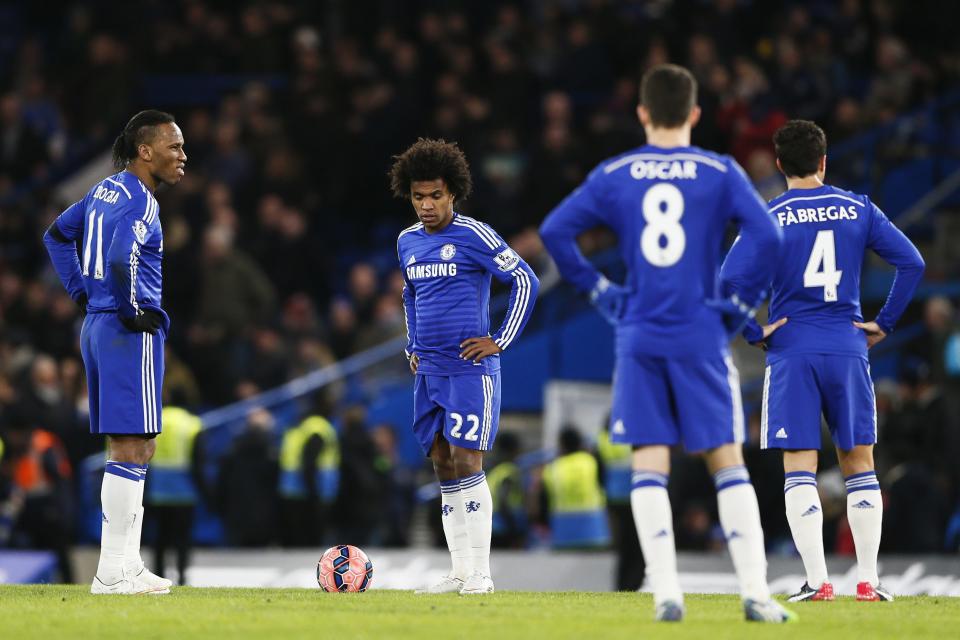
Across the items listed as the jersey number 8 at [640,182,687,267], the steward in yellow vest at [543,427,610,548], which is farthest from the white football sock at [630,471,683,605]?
the steward in yellow vest at [543,427,610,548]

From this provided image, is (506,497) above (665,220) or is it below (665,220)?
below

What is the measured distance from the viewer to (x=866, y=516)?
29.2 feet

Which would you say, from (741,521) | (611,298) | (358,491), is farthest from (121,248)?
(358,491)

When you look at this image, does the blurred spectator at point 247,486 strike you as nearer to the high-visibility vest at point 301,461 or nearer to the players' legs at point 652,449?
the high-visibility vest at point 301,461

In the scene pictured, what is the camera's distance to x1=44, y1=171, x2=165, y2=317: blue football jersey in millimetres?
8727

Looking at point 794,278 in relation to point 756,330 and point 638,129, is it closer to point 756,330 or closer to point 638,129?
point 756,330

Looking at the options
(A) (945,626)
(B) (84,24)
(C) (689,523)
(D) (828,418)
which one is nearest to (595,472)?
(C) (689,523)

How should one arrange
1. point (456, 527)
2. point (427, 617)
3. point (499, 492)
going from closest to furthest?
point (427, 617)
point (456, 527)
point (499, 492)

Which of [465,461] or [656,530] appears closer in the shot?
[656,530]

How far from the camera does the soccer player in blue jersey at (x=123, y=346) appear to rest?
28.8 feet

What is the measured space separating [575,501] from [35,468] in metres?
5.28

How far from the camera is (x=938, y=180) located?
1739cm

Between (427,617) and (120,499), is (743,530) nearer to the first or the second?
(427,617)

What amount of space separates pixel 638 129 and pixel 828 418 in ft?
33.7
